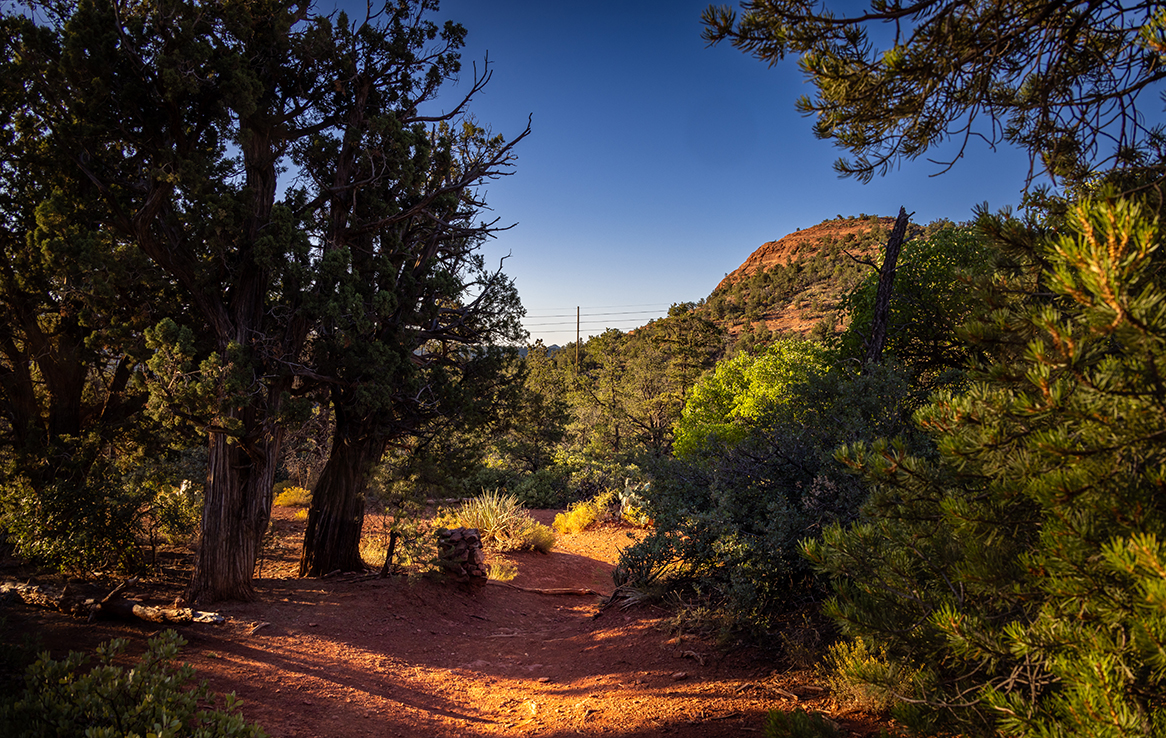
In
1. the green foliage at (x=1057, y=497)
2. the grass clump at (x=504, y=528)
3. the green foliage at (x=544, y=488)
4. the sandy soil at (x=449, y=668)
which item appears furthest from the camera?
the green foliage at (x=544, y=488)

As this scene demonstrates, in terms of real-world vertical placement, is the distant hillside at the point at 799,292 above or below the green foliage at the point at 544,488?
above

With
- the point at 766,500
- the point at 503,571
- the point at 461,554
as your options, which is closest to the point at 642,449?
the point at 766,500

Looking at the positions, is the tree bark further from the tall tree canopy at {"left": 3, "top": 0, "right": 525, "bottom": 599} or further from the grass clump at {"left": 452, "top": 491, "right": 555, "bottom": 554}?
the grass clump at {"left": 452, "top": 491, "right": 555, "bottom": 554}

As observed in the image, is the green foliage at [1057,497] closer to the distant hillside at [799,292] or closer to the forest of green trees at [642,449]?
the forest of green trees at [642,449]

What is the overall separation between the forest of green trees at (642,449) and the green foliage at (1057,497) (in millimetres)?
12

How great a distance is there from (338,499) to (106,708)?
561cm

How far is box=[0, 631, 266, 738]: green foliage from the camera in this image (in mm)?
2314

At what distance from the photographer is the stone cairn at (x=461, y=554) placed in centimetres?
829

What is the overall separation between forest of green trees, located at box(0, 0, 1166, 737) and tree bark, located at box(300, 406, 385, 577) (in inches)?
1.7

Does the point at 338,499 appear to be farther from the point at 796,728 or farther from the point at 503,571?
the point at 796,728

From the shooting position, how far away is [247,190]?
6195 mm

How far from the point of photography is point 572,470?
774 inches

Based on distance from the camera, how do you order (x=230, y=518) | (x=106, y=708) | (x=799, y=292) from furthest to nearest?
(x=799, y=292) → (x=230, y=518) → (x=106, y=708)

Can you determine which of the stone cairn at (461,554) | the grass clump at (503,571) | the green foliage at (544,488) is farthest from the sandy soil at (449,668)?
the green foliage at (544,488)
